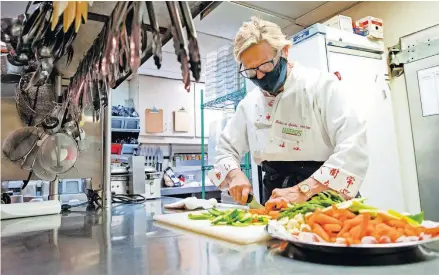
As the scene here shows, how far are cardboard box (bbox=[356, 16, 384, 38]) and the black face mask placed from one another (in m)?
1.31

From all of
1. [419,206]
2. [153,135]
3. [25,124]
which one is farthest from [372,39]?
[153,135]

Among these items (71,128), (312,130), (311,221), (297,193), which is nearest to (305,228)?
(311,221)

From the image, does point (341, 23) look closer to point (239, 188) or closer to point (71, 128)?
point (239, 188)

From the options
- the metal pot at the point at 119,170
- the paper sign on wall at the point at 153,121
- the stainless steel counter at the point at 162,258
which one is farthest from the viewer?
the paper sign on wall at the point at 153,121

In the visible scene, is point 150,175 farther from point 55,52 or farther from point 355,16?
point 355,16

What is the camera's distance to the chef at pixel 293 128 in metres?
1.04

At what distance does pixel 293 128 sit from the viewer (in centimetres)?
125

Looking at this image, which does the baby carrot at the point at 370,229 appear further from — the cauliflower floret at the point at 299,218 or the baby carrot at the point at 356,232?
the cauliflower floret at the point at 299,218

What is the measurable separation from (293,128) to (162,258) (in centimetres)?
82

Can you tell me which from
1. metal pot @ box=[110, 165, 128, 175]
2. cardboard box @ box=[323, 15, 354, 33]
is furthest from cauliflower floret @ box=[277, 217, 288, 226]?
cardboard box @ box=[323, 15, 354, 33]

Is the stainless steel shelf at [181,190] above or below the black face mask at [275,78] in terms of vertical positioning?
below

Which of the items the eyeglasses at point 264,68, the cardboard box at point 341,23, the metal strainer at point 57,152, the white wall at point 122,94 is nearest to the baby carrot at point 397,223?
the eyeglasses at point 264,68

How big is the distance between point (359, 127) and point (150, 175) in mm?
1338

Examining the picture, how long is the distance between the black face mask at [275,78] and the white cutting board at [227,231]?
0.57 metres
